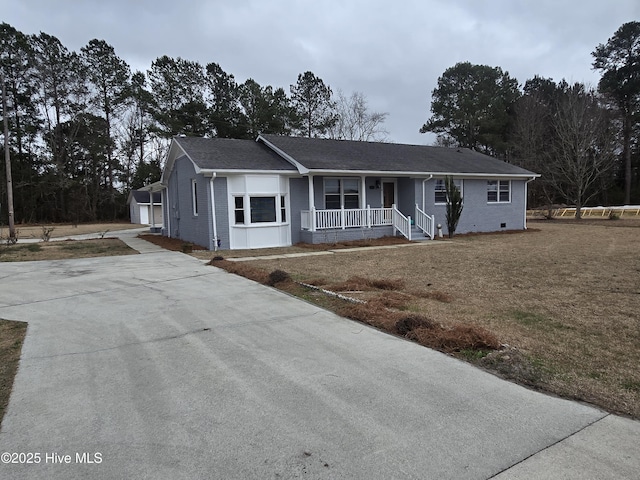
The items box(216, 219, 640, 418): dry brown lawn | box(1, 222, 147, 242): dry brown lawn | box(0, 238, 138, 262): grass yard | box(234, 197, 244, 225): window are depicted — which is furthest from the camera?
box(1, 222, 147, 242): dry brown lawn

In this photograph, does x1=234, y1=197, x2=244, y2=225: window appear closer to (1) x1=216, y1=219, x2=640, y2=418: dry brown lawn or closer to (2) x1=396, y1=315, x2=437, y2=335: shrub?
(1) x1=216, y1=219, x2=640, y2=418: dry brown lawn

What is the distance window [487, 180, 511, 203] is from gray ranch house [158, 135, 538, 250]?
0.17ft

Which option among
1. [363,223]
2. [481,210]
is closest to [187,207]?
[363,223]

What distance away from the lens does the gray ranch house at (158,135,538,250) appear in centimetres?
1471

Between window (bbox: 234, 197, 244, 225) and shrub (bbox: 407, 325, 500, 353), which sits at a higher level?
window (bbox: 234, 197, 244, 225)

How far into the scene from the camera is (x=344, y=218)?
1625 centimetres

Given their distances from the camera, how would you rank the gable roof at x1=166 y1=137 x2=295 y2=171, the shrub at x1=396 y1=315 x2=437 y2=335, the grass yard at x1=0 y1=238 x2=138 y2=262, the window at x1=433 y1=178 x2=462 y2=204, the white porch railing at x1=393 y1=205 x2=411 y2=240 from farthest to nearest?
the window at x1=433 y1=178 x2=462 y2=204, the white porch railing at x1=393 y1=205 x2=411 y2=240, the gable roof at x1=166 y1=137 x2=295 y2=171, the grass yard at x1=0 y1=238 x2=138 y2=262, the shrub at x1=396 y1=315 x2=437 y2=335

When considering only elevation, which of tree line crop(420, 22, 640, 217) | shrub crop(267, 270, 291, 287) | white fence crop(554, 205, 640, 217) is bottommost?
shrub crop(267, 270, 291, 287)

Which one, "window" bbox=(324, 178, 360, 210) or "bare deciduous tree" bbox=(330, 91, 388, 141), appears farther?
"bare deciduous tree" bbox=(330, 91, 388, 141)

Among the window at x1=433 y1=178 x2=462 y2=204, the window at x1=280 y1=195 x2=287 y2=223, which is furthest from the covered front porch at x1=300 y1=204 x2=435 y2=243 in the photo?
the window at x1=433 y1=178 x2=462 y2=204

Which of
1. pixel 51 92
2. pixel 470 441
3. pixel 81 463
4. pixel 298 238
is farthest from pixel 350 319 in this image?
pixel 51 92

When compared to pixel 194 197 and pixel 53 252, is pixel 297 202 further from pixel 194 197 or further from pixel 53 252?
pixel 53 252

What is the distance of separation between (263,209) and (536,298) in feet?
34.4

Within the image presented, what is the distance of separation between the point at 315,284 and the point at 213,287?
78.2 inches
